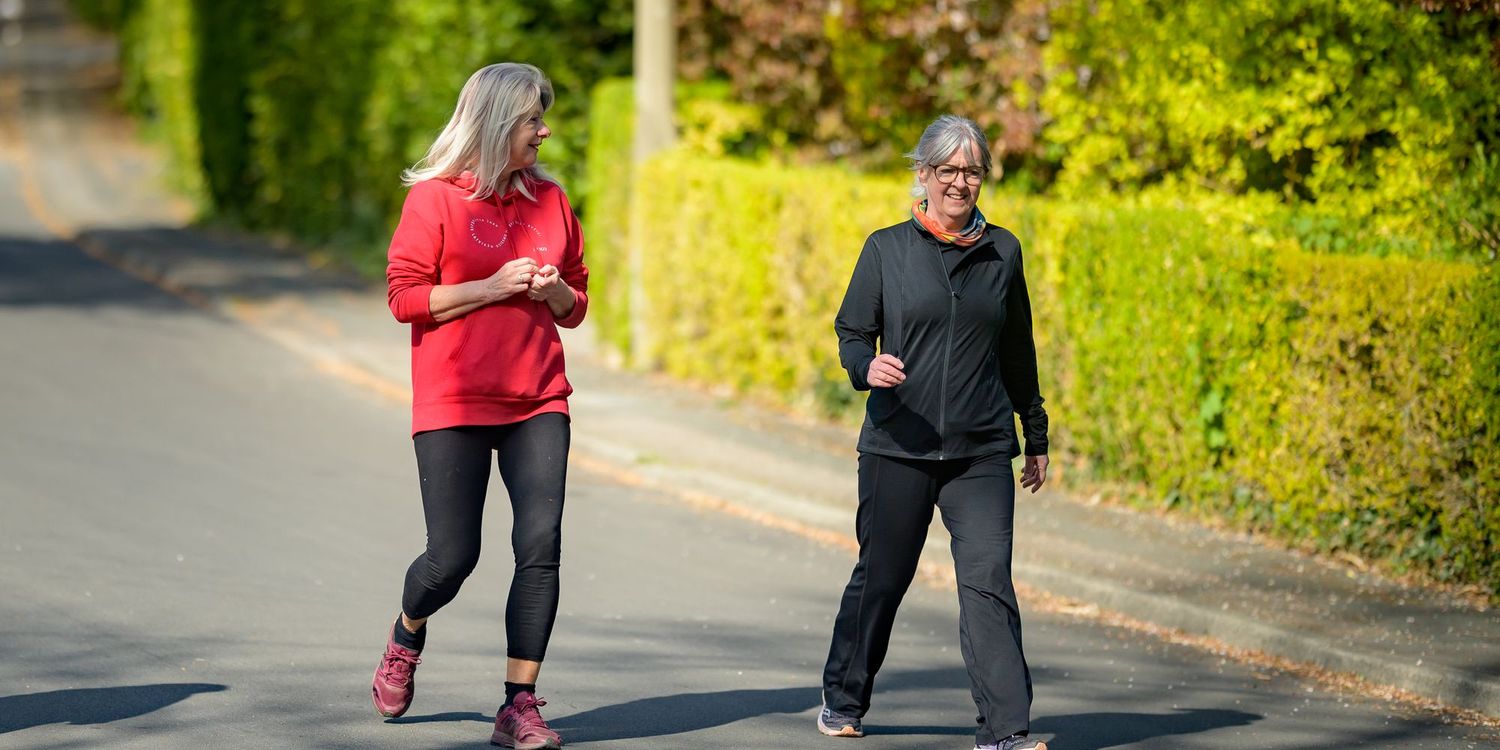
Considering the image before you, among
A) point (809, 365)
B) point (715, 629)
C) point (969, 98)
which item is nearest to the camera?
point (715, 629)

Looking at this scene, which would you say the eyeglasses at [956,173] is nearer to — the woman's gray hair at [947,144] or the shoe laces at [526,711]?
the woman's gray hair at [947,144]

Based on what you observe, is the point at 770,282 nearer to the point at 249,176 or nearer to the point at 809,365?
the point at 809,365

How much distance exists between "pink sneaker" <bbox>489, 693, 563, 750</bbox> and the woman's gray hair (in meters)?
1.87

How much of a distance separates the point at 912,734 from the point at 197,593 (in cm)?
321

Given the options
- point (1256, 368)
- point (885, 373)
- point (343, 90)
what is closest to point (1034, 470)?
point (885, 373)

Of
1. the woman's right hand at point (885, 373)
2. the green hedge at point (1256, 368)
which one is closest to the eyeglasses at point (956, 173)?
the woman's right hand at point (885, 373)

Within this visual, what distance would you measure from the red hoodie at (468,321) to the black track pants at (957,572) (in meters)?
1.01

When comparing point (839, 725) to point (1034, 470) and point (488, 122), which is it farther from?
point (488, 122)

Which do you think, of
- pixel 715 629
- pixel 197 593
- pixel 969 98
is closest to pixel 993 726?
pixel 715 629

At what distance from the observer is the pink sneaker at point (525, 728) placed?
223 inches

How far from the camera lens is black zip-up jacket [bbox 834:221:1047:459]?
5.67m

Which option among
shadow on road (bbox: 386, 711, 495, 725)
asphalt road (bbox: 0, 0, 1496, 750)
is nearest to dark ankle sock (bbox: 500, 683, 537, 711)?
asphalt road (bbox: 0, 0, 1496, 750)

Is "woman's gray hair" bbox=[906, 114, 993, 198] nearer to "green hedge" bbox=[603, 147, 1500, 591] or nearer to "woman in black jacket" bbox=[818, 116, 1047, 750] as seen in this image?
"woman in black jacket" bbox=[818, 116, 1047, 750]

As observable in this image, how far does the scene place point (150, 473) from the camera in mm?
10742
